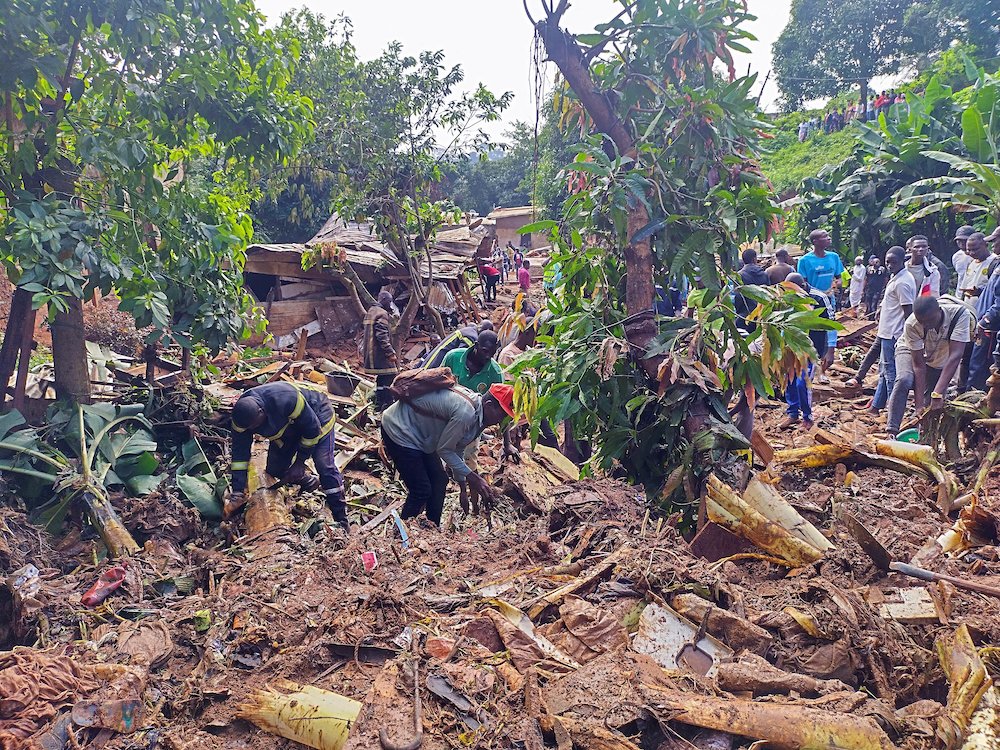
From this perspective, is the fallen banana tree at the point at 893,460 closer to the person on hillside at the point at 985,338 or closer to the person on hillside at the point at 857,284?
the person on hillside at the point at 985,338

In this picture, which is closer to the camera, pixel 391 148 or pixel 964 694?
pixel 964 694

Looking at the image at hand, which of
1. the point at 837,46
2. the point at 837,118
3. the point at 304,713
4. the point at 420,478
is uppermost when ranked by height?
the point at 837,46

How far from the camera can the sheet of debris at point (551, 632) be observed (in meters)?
2.64

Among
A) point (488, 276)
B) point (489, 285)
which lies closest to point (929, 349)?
point (488, 276)

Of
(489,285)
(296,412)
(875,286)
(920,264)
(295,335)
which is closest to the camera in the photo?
(296,412)

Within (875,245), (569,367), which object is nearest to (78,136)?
(569,367)

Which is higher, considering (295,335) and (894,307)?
(894,307)

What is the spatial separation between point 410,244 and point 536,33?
8914mm

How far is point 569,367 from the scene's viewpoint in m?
4.56

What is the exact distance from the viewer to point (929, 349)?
257 inches

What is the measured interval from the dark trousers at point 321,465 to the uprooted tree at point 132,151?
1.27m

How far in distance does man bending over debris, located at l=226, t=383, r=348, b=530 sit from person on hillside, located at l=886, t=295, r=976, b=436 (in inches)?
192

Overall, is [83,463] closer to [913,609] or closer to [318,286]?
[913,609]

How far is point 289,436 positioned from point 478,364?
5.21 ft
